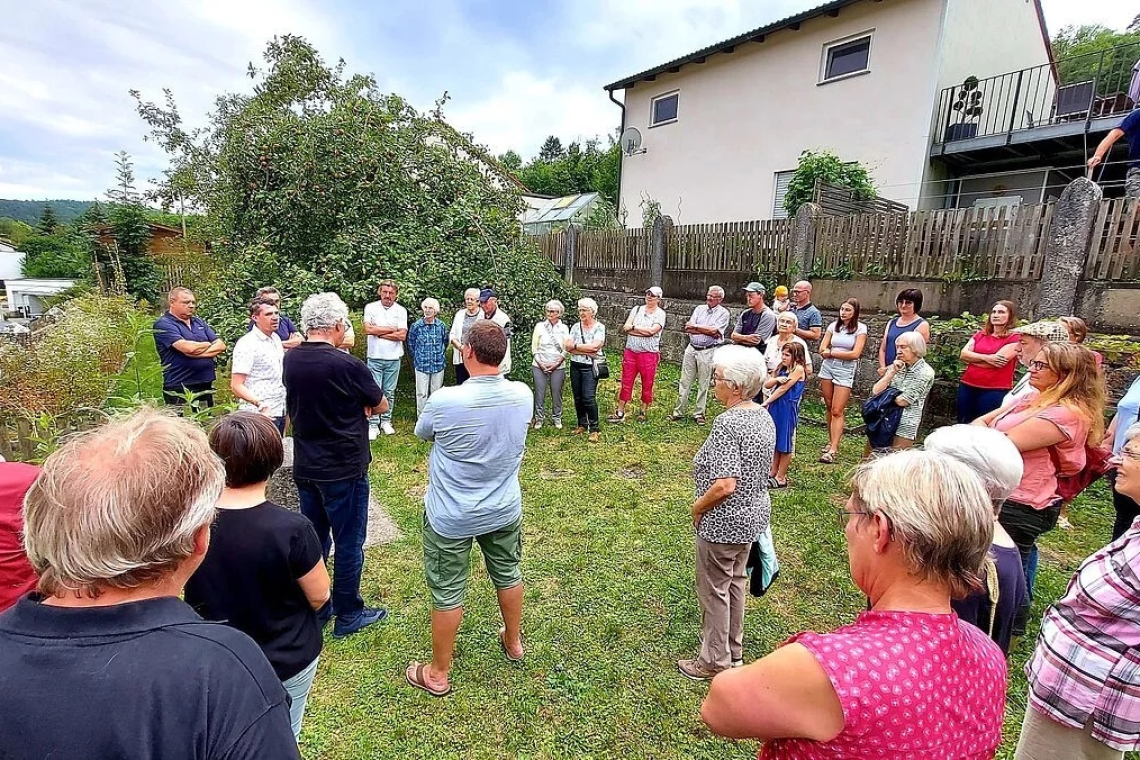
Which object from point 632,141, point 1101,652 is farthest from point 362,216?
point 632,141

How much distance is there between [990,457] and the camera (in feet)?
5.52

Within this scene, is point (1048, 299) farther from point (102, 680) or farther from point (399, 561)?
point (102, 680)

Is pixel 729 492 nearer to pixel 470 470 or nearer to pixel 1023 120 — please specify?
pixel 470 470

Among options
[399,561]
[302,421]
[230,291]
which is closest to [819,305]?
[399,561]

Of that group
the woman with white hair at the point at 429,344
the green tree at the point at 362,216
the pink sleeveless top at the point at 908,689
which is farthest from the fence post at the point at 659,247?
the pink sleeveless top at the point at 908,689

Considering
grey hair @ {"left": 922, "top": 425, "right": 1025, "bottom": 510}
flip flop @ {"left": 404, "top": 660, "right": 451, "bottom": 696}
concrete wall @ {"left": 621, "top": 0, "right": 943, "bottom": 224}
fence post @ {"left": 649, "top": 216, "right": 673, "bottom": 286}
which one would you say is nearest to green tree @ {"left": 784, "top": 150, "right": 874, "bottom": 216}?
concrete wall @ {"left": 621, "top": 0, "right": 943, "bottom": 224}

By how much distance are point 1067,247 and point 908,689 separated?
21.6 feet

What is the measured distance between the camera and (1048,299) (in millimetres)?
5656

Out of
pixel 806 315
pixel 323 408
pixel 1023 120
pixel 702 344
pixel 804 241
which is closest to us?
pixel 323 408

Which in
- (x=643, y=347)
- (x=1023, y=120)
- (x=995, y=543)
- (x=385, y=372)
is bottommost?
(x=385, y=372)

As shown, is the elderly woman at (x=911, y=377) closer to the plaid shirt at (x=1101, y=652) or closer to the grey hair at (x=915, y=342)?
the grey hair at (x=915, y=342)

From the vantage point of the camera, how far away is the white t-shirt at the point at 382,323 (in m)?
6.59

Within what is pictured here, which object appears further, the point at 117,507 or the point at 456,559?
the point at 456,559

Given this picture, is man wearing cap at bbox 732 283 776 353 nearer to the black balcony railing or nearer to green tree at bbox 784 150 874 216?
green tree at bbox 784 150 874 216
